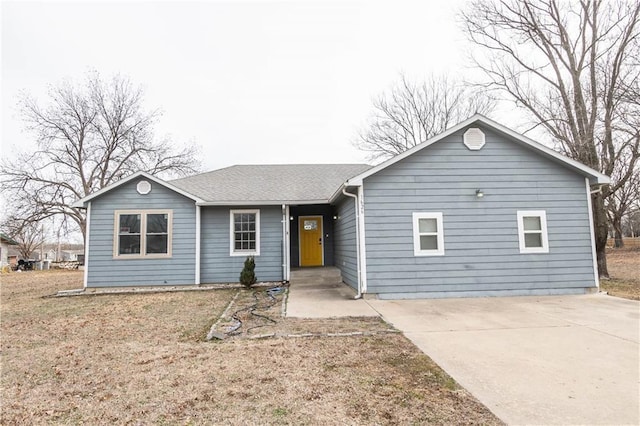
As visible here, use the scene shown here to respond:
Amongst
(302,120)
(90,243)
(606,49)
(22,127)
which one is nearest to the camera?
(90,243)

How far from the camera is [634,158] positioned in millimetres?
10578

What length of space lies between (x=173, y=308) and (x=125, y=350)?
292 centimetres

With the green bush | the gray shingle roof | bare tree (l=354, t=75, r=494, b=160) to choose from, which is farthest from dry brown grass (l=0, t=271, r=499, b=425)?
bare tree (l=354, t=75, r=494, b=160)

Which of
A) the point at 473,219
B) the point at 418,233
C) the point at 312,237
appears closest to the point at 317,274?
the point at 312,237

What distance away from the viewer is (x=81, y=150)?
23266 millimetres

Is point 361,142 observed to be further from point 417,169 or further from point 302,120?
point 417,169

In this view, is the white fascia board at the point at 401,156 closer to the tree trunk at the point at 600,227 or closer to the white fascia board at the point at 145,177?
the white fascia board at the point at 145,177

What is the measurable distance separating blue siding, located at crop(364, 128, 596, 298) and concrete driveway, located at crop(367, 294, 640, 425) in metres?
0.88

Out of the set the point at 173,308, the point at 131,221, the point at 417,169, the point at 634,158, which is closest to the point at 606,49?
the point at 634,158

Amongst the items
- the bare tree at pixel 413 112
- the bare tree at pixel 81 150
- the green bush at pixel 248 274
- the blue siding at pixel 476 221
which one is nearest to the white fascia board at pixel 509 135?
the blue siding at pixel 476 221

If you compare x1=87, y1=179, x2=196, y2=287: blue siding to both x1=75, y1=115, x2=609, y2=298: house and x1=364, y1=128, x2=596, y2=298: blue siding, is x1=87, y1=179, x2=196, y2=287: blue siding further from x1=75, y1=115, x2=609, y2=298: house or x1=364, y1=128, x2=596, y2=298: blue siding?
x1=364, y1=128, x2=596, y2=298: blue siding

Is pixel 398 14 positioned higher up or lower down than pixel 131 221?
higher up

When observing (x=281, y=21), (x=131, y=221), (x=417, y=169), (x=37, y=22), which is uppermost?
(x=281, y=21)

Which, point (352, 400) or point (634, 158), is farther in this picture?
point (634, 158)
